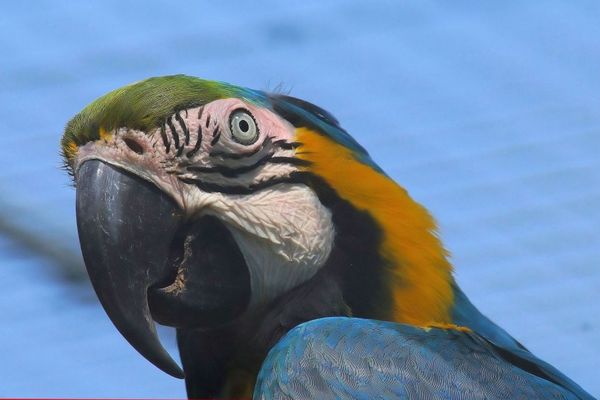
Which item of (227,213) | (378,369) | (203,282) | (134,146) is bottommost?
(378,369)

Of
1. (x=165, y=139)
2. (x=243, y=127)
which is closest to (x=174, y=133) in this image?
(x=165, y=139)

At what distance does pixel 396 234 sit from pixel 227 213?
0.35m

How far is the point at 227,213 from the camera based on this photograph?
212cm

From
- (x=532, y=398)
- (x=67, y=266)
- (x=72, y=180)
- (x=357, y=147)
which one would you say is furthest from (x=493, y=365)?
(x=67, y=266)

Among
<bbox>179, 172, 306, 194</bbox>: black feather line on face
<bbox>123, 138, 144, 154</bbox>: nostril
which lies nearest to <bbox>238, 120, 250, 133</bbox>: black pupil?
<bbox>179, 172, 306, 194</bbox>: black feather line on face

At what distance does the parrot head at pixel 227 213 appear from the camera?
200 cm

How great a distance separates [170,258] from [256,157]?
275mm

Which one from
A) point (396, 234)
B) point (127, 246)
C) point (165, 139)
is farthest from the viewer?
point (396, 234)

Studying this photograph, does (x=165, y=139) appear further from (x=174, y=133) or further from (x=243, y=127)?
(x=243, y=127)

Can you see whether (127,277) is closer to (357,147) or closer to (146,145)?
(146,145)

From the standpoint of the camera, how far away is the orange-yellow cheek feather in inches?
87.3

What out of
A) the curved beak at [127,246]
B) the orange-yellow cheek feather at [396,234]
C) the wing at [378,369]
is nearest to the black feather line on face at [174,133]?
the curved beak at [127,246]

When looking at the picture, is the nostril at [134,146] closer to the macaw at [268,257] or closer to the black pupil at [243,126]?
the macaw at [268,257]

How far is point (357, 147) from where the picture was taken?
7.57ft
